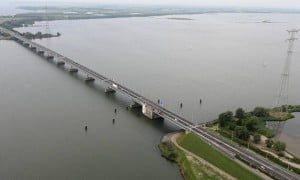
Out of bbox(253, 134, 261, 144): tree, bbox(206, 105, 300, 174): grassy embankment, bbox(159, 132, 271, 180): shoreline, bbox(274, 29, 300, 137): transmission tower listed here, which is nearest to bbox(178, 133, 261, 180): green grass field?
bbox(159, 132, 271, 180): shoreline

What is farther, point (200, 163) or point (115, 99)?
point (115, 99)

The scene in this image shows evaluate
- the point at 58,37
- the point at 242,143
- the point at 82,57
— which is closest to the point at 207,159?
the point at 242,143

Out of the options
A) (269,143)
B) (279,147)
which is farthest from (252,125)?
(279,147)

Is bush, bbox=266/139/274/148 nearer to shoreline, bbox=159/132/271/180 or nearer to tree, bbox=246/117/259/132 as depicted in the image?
tree, bbox=246/117/259/132

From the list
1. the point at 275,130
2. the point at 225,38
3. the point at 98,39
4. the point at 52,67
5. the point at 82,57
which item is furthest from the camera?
the point at 225,38

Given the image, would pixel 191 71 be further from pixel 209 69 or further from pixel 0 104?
pixel 0 104

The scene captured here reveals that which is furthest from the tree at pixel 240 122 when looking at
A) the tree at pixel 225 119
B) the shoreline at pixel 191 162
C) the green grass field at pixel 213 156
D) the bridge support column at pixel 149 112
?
the bridge support column at pixel 149 112

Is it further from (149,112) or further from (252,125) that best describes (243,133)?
(149,112)
